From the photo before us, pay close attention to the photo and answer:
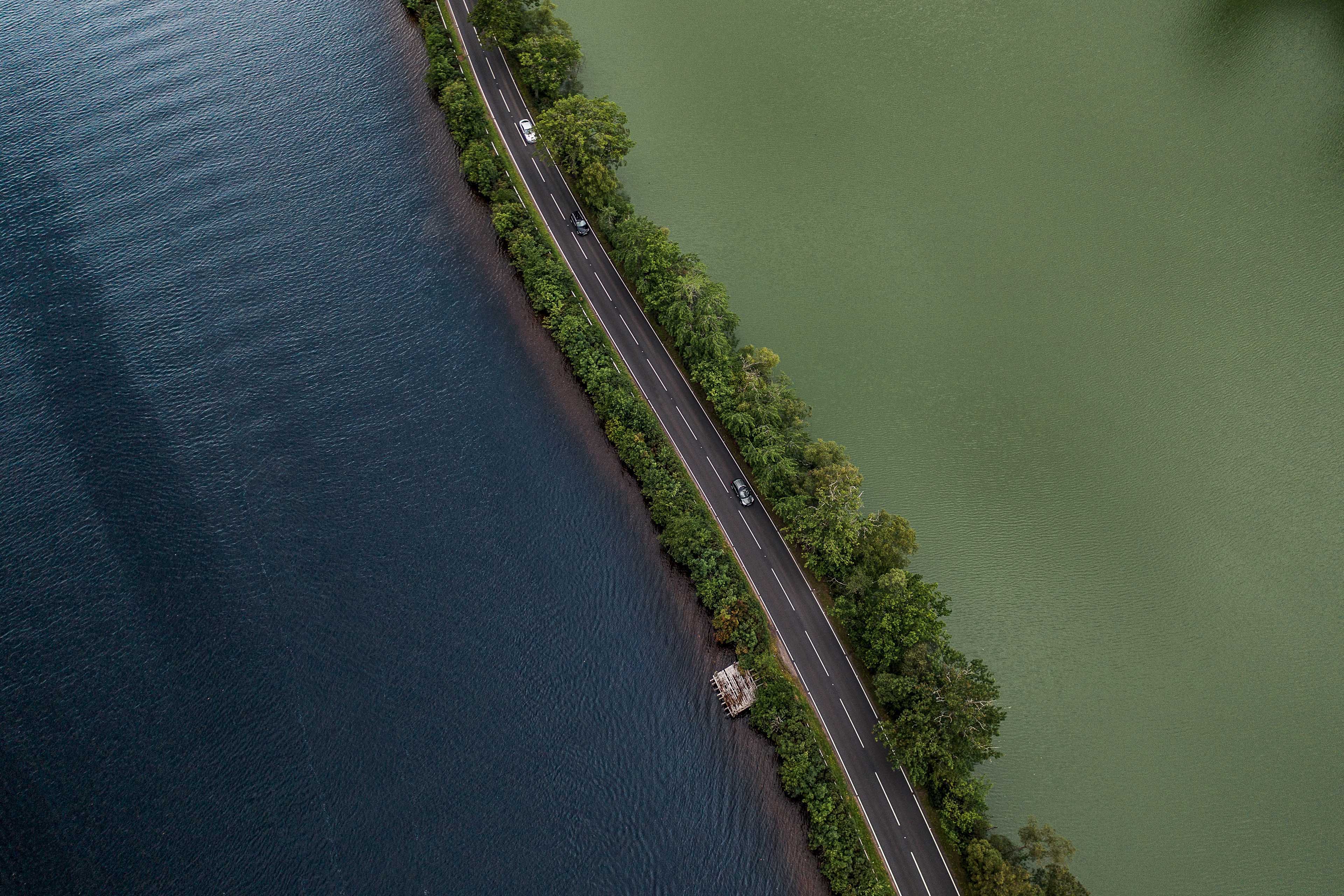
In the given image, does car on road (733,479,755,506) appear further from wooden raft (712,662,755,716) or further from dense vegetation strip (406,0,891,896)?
wooden raft (712,662,755,716)

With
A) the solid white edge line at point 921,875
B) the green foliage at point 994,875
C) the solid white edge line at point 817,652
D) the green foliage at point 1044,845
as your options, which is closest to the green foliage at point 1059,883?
the green foliage at point 1044,845

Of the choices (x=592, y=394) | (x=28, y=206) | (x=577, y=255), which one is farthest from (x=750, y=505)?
(x=28, y=206)

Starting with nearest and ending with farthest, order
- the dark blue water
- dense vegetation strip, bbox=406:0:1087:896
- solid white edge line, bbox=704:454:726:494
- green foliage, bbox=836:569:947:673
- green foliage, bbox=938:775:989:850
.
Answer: green foliage, bbox=938:775:989:850 → dense vegetation strip, bbox=406:0:1087:896 → the dark blue water → green foliage, bbox=836:569:947:673 → solid white edge line, bbox=704:454:726:494

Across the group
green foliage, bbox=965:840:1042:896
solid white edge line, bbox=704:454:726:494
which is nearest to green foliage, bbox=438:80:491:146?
solid white edge line, bbox=704:454:726:494

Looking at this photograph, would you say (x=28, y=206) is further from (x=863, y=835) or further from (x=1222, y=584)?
(x=1222, y=584)

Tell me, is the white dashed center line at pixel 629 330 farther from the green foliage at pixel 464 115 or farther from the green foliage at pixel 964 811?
the green foliage at pixel 964 811

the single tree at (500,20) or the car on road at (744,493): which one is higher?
the single tree at (500,20)
